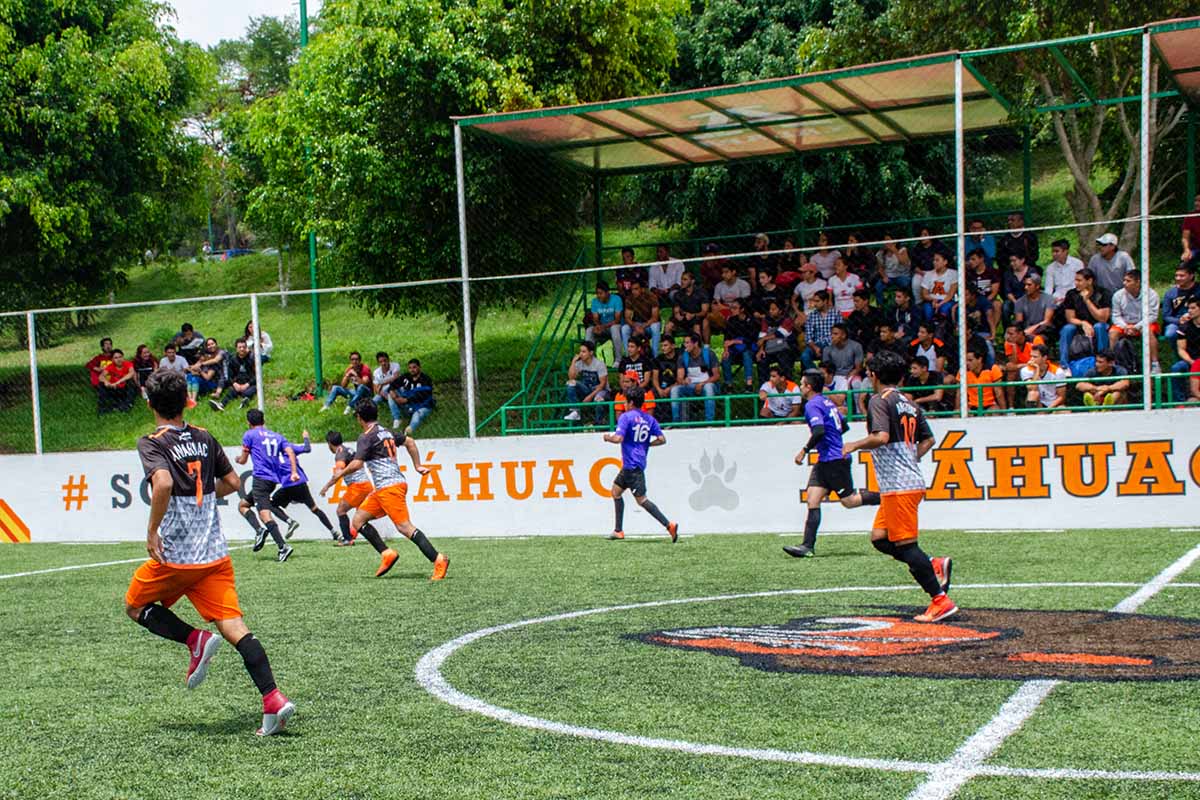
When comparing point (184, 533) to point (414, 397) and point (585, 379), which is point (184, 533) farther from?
point (414, 397)

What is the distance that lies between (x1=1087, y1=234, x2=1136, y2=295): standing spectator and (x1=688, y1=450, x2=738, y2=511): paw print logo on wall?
16.9 feet

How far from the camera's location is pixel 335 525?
58.1 feet

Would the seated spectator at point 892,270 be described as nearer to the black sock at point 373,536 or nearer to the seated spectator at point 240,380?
the black sock at point 373,536

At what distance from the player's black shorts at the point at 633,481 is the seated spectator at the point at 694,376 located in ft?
7.11

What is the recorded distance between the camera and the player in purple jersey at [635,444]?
1487 centimetres

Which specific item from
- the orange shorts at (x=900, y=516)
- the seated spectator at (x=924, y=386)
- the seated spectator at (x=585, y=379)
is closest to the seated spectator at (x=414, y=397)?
the seated spectator at (x=585, y=379)

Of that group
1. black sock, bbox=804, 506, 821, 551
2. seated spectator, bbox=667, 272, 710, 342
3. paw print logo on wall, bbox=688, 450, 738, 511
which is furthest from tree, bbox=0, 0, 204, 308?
black sock, bbox=804, 506, 821, 551

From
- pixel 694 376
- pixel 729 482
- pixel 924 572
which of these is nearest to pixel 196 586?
pixel 924 572

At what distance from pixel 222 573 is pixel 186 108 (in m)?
25.0

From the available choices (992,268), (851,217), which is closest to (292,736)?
(992,268)

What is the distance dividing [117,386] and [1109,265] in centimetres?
1463

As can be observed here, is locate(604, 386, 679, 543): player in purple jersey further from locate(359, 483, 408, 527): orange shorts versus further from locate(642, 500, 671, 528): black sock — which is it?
locate(359, 483, 408, 527): orange shorts

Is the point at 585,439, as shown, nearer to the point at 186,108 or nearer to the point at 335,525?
the point at 335,525

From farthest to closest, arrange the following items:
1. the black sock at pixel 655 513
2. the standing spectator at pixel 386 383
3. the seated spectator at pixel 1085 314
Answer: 1. the standing spectator at pixel 386 383
2. the seated spectator at pixel 1085 314
3. the black sock at pixel 655 513
